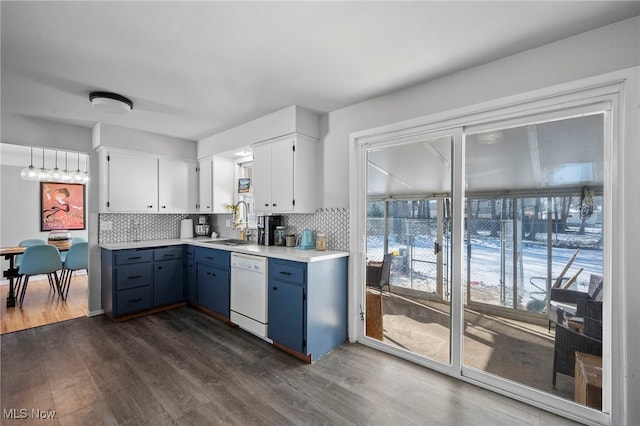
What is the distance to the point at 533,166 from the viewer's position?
6.71ft

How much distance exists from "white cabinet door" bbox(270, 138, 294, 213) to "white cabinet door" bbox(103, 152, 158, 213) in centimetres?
195

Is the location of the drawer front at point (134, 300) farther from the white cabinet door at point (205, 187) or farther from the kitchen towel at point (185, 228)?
the white cabinet door at point (205, 187)

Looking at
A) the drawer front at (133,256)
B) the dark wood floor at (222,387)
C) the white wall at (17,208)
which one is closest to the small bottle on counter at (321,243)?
the dark wood floor at (222,387)

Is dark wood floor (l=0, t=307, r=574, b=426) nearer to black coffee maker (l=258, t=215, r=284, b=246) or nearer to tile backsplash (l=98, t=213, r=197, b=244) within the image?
black coffee maker (l=258, t=215, r=284, b=246)

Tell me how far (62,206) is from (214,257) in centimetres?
473

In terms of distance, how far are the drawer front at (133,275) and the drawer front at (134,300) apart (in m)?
0.06

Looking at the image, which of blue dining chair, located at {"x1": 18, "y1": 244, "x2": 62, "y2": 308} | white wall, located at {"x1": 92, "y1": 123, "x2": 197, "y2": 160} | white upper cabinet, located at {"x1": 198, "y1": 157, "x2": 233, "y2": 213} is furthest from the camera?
white upper cabinet, located at {"x1": 198, "y1": 157, "x2": 233, "y2": 213}

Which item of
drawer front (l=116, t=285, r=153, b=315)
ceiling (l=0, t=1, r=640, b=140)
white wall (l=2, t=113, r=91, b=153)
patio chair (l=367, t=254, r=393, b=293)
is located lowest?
drawer front (l=116, t=285, r=153, b=315)

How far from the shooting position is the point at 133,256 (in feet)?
11.8

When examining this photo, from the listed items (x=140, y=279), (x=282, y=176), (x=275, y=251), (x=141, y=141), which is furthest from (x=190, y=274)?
(x=282, y=176)

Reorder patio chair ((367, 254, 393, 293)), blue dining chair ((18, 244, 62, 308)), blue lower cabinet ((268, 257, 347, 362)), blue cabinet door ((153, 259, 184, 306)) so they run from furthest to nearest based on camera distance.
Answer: blue dining chair ((18, 244, 62, 308)) < blue cabinet door ((153, 259, 184, 306)) < patio chair ((367, 254, 393, 293)) < blue lower cabinet ((268, 257, 347, 362))

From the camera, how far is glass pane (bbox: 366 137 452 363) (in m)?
2.45

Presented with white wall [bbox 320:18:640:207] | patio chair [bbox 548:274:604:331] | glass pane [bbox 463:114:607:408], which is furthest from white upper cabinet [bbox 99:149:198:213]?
patio chair [bbox 548:274:604:331]

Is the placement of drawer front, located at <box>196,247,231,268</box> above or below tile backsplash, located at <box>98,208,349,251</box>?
below
